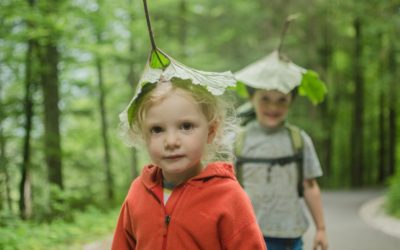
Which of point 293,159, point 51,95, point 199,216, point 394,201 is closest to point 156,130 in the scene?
point 199,216

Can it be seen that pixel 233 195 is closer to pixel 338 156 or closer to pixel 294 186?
pixel 294 186

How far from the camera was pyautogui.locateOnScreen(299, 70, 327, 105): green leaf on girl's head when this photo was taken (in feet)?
12.5

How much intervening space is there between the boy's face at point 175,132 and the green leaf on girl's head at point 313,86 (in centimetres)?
181

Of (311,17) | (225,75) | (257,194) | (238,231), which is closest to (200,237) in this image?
(238,231)

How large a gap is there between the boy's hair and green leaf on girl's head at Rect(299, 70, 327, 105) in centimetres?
146

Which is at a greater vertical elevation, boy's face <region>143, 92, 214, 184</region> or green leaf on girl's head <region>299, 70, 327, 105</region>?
green leaf on girl's head <region>299, 70, 327, 105</region>

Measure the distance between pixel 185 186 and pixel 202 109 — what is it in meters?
0.35

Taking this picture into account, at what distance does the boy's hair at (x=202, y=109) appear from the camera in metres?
2.21

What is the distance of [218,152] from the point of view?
2.47m

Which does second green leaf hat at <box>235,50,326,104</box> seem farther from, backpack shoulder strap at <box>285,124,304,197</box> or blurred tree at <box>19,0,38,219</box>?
blurred tree at <box>19,0,38,219</box>

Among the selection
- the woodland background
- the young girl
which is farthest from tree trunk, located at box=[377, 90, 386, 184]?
the young girl

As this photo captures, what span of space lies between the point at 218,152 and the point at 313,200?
1.69 meters

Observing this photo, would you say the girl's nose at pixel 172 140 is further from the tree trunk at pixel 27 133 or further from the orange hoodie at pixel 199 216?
the tree trunk at pixel 27 133

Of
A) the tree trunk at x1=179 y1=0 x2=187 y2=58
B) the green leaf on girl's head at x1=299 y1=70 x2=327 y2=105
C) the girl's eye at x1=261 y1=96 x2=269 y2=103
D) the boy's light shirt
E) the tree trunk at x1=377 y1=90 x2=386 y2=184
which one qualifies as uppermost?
the tree trunk at x1=179 y1=0 x2=187 y2=58
